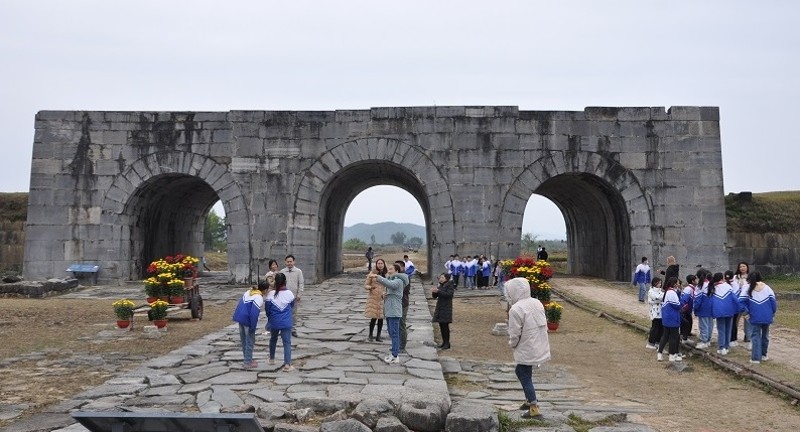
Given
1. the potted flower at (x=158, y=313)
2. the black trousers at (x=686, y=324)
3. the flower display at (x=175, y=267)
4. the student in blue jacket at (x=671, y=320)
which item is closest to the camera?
the student in blue jacket at (x=671, y=320)

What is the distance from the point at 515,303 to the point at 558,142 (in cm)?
1323

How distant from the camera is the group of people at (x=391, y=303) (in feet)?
27.7

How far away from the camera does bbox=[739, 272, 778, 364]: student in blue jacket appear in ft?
29.4

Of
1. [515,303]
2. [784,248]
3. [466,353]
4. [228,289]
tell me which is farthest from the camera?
[784,248]

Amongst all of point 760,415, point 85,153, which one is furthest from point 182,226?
point 760,415

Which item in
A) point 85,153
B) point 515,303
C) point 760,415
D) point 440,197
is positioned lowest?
point 760,415

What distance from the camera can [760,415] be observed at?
6.75 metres

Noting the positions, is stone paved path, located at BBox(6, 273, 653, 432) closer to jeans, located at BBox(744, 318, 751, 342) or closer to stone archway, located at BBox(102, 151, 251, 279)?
jeans, located at BBox(744, 318, 751, 342)

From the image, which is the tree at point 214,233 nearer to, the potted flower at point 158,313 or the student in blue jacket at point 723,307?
the potted flower at point 158,313

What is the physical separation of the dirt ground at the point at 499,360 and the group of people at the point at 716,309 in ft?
1.66

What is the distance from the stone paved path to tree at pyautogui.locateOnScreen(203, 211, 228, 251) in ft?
151

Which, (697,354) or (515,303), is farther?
(697,354)

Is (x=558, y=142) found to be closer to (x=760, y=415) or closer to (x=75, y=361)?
(x=760, y=415)

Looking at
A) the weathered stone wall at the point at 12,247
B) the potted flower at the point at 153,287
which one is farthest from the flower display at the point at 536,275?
the weathered stone wall at the point at 12,247
